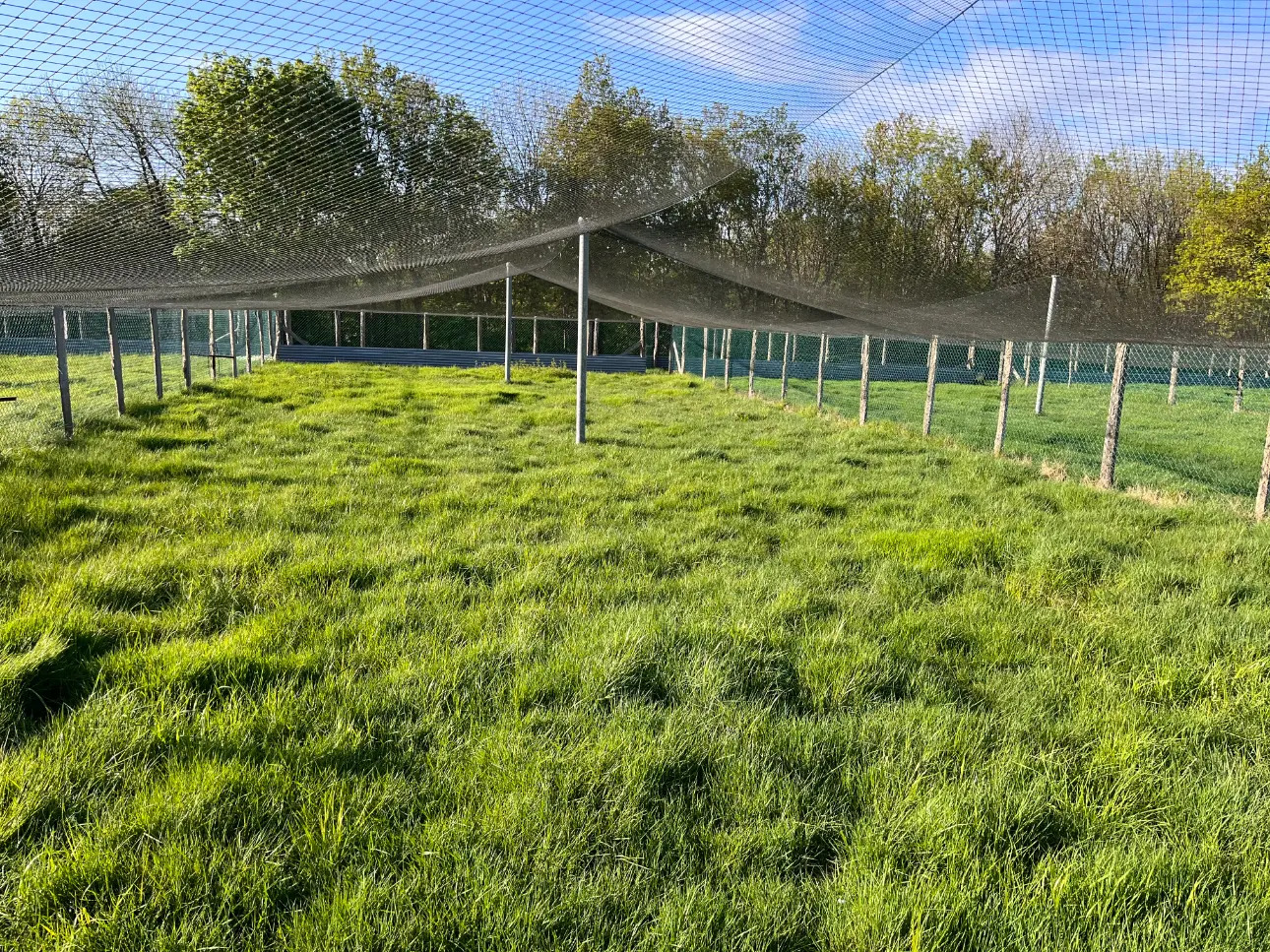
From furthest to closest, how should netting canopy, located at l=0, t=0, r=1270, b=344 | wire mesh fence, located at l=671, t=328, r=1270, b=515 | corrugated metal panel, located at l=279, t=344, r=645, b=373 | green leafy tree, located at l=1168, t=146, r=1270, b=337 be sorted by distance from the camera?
corrugated metal panel, located at l=279, t=344, r=645, b=373 < wire mesh fence, located at l=671, t=328, r=1270, b=515 < green leafy tree, located at l=1168, t=146, r=1270, b=337 < netting canopy, located at l=0, t=0, r=1270, b=344

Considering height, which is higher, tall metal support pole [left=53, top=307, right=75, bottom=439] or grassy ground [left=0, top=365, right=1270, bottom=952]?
tall metal support pole [left=53, top=307, right=75, bottom=439]

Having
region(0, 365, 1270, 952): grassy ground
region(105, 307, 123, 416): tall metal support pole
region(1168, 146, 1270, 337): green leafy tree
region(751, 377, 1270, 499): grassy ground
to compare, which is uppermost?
region(1168, 146, 1270, 337): green leafy tree

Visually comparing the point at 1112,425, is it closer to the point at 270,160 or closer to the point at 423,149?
the point at 423,149

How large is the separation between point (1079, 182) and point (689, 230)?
10.5 ft

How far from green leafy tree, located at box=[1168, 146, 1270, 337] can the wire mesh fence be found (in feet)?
1.74

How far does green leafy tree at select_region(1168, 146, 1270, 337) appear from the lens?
4859mm

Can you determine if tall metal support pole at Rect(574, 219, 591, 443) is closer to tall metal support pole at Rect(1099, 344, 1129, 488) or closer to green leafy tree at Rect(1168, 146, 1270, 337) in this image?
tall metal support pole at Rect(1099, 344, 1129, 488)

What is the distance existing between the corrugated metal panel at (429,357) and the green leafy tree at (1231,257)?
51.3 feet

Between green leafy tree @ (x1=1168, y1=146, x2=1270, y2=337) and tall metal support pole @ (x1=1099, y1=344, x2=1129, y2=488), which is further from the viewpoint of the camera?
tall metal support pole @ (x1=1099, y1=344, x2=1129, y2=488)

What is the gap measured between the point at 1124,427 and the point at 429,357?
17804 mm

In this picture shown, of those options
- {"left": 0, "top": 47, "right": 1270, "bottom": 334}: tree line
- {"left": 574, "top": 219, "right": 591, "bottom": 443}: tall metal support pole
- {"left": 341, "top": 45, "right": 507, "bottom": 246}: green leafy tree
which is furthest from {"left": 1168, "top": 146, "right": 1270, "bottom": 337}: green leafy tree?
{"left": 341, "top": 45, "right": 507, "bottom": 246}: green leafy tree

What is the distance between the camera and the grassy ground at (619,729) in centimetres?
138

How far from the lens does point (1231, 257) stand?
515cm

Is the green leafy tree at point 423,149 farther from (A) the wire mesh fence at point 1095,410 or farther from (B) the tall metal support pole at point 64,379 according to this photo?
(A) the wire mesh fence at point 1095,410
